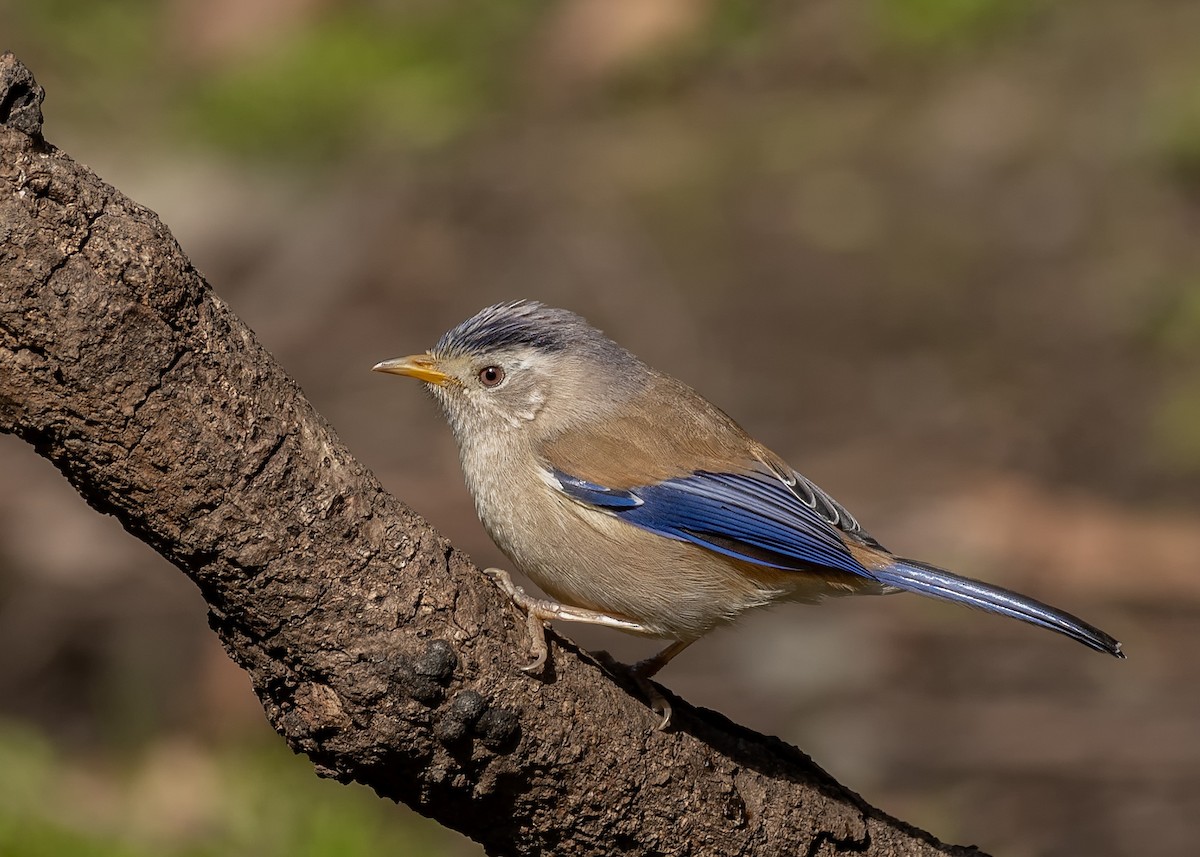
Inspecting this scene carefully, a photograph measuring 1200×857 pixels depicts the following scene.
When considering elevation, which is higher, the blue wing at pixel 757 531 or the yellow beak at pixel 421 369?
the yellow beak at pixel 421 369

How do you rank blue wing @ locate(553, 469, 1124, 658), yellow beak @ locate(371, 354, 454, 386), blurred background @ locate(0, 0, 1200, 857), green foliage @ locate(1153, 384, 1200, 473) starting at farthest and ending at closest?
green foliage @ locate(1153, 384, 1200, 473)
blurred background @ locate(0, 0, 1200, 857)
yellow beak @ locate(371, 354, 454, 386)
blue wing @ locate(553, 469, 1124, 658)

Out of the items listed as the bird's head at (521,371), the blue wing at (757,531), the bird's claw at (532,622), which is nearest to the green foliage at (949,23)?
the bird's head at (521,371)

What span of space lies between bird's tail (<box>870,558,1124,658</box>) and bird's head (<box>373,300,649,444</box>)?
988 millimetres

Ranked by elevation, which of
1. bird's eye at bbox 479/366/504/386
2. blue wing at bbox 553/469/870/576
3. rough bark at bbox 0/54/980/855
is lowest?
rough bark at bbox 0/54/980/855

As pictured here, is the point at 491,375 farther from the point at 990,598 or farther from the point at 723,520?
the point at 990,598

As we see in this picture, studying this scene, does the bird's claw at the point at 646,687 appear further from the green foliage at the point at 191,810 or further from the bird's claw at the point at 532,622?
the green foliage at the point at 191,810

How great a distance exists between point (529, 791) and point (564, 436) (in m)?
1.47

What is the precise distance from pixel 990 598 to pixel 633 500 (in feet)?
3.44

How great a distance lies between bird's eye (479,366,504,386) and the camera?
489 centimetres

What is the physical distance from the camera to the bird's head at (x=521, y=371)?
4.77 m

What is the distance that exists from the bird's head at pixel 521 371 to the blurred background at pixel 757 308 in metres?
1.36

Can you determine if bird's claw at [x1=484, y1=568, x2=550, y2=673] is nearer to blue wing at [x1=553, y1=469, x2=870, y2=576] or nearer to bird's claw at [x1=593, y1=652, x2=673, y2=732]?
bird's claw at [x1=593, y1=652, x2=673, y2=732]

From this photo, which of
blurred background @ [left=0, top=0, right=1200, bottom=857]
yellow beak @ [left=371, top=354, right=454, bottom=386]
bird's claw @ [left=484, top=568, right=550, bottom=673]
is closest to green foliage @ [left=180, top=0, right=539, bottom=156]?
blurred background @ [left=0, top=0, right=1200, bottom=857]

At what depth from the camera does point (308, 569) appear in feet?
9.81
